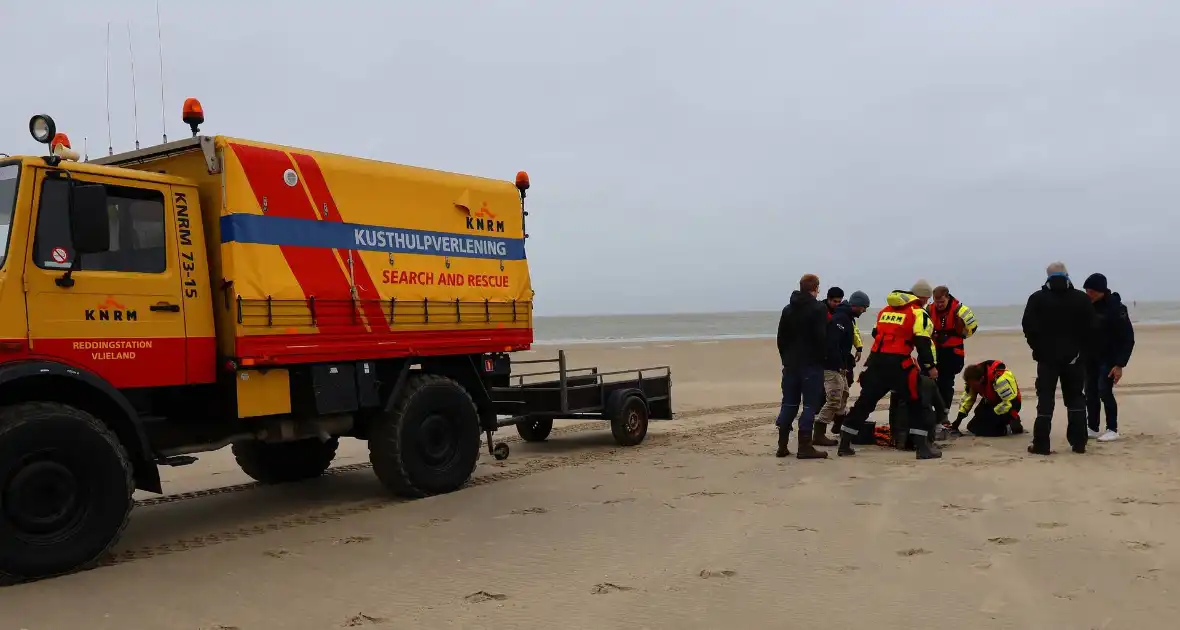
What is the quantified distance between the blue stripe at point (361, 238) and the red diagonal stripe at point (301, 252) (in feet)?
0.23

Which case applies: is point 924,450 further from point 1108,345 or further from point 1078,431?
point 1108,345

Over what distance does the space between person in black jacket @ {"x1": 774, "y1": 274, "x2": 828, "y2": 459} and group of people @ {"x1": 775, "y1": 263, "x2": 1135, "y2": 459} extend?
1cm

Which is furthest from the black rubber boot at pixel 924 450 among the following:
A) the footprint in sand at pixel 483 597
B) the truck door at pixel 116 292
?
the truck door at pixel 116 292

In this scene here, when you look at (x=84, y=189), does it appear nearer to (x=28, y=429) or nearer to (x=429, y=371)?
(x=28, y=429)

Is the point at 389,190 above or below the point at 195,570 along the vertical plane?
above

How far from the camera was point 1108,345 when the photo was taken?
9664 millimetres

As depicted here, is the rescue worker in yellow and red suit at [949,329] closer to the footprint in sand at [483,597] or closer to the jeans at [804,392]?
the jeans at [804,392]

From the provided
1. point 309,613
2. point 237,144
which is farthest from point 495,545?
point 237,144

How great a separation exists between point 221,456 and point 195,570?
200 inches

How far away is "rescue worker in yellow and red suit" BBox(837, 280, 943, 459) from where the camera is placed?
8844mm

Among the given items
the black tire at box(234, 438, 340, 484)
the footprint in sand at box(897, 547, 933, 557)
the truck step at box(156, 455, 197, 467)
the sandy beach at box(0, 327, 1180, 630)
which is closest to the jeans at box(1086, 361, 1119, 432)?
the sandy beach at box(0, 327, 1180, 630)

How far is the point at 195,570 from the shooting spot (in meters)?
5.28

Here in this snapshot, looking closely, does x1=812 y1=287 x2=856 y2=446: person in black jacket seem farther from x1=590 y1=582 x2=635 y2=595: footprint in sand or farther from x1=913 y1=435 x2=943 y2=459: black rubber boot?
x1=590 y1=582 x2=635 y2=595: footprint in sand

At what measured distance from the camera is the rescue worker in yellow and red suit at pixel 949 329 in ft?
33.0
